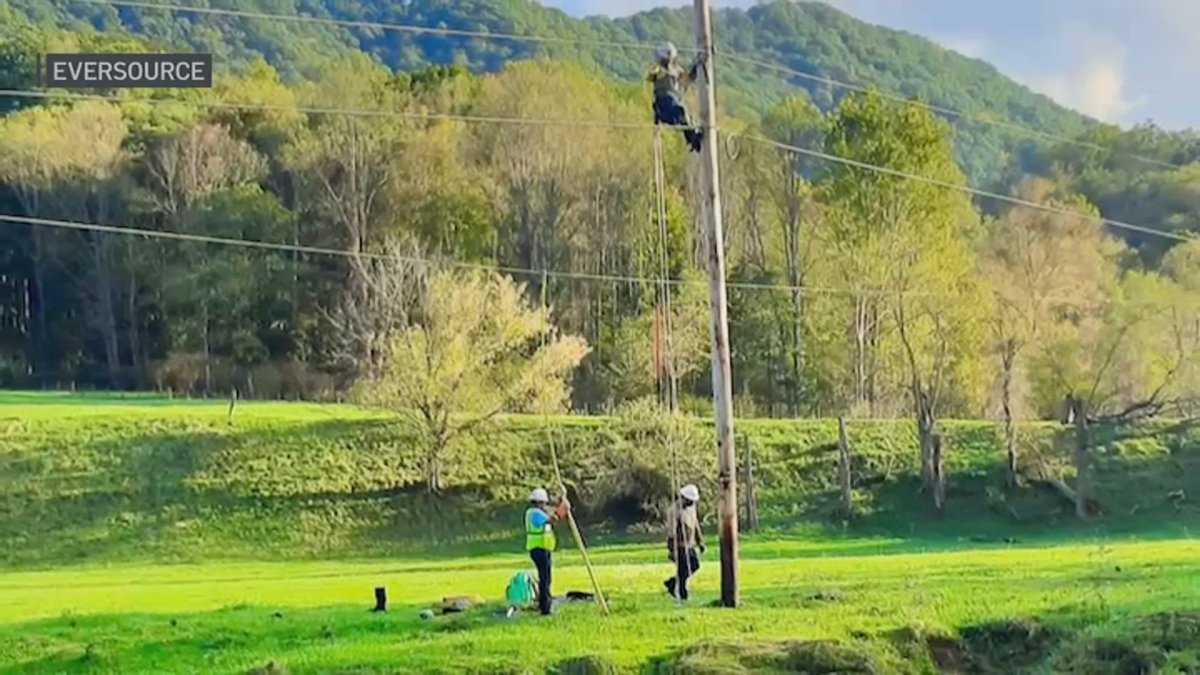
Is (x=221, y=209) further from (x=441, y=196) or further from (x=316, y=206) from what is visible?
(x=441, y=196)

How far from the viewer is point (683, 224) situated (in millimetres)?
75625

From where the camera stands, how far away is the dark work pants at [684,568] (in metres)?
23.2

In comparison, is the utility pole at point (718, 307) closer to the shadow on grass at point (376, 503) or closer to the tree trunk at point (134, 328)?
the shadow on grass at point (376, 503)

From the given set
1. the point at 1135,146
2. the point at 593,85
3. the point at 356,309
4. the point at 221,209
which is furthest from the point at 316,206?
the point at 1135,146

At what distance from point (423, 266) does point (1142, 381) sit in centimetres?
3245

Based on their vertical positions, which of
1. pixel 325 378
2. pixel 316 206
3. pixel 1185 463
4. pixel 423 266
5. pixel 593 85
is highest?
pixel 593 85

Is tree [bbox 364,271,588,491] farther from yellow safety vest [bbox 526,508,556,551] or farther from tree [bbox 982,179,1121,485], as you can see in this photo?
yellow safety vest [bbox 526,508,556,551]

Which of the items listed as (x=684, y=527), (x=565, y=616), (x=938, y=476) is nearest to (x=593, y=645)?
(x=565, y=616)

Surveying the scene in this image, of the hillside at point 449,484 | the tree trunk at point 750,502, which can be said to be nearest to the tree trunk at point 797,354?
the hillside at point 449,484

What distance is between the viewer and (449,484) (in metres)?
59.1

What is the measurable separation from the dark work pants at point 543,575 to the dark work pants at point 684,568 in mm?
2395

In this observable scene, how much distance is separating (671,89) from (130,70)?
27.6ft

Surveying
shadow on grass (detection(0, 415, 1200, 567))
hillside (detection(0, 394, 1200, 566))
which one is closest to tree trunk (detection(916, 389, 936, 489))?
shadow on grass (detection(0, 415, 1200, 567))

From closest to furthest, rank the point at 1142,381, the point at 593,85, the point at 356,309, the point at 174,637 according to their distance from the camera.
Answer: the point at 174,637 → the point at 1142,381 → the point at 356,309 → the point at 593,85
